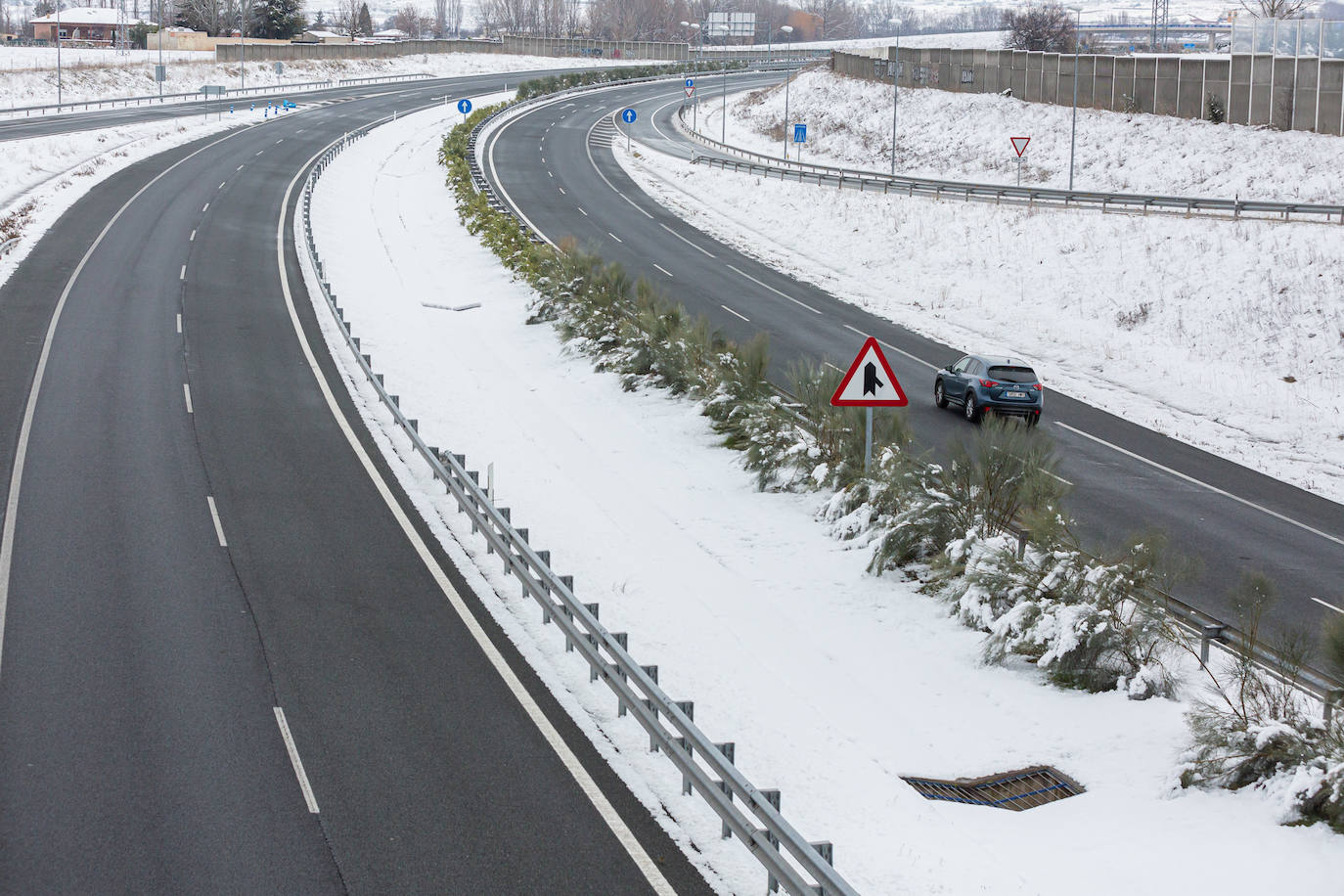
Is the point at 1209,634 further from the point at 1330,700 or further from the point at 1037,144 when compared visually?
the point at 1037,144

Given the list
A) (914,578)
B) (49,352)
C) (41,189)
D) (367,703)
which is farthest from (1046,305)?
Answer: (41,189)

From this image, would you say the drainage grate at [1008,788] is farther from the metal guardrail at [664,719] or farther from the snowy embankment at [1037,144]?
the snowy embankment at [1037,144]

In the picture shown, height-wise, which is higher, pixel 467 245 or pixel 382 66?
pixel 382 66

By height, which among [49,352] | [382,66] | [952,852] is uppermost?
[382,66]

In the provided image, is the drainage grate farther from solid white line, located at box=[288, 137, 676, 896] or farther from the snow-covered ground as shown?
the snow-covered ground

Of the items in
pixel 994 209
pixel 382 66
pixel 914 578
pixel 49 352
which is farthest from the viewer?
pixel 382 66

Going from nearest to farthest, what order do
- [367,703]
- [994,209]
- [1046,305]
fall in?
[367,703]
[1046,305]
[994,209]

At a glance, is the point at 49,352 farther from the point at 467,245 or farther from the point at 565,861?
the point at 565,861

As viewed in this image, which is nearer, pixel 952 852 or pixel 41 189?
pixel 952 852

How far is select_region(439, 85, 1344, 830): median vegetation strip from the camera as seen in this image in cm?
952

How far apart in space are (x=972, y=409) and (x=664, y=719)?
15.2 meters

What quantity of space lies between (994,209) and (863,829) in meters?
37.4

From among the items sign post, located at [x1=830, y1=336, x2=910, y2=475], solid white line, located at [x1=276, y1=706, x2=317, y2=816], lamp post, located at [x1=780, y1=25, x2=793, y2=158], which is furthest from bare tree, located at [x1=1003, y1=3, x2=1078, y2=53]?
solid white line, located at [x1=276, y1=706, x2=317, y2=816]

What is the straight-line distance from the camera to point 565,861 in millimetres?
8781
